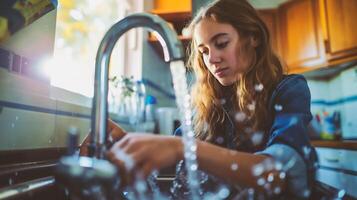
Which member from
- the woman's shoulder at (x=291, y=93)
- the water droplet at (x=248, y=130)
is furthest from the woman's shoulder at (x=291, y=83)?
the water droplet at (x=248, y=130)

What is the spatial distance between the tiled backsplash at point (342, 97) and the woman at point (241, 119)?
159 centimetres

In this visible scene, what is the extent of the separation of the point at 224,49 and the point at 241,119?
0.16 m

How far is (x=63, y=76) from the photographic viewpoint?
761mm

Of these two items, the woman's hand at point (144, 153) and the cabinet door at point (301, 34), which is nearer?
the woman's hand at point (144, 153)

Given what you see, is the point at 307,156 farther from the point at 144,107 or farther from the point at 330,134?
the point at 330,134

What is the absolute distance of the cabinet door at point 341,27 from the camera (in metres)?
1.91

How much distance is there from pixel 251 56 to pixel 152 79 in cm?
130

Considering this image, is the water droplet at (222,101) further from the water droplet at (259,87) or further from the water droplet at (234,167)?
the water droplet at (234,167)

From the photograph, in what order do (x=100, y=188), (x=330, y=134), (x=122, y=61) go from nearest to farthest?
(x=100, y=188) → (x=122, y=61) → (x=330, y=134)

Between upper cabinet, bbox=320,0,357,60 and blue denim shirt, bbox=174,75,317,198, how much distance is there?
63.2 inches

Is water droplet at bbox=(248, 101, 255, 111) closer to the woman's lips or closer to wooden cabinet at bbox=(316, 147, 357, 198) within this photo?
the woman's lips

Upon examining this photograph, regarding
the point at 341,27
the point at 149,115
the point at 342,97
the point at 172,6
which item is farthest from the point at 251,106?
the point at 342,97

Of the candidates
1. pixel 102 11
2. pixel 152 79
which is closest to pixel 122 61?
pixel 152 79

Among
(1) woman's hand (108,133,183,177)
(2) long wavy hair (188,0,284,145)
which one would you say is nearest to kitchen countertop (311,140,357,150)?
(2) long wavy hair (188,0,284,145)
